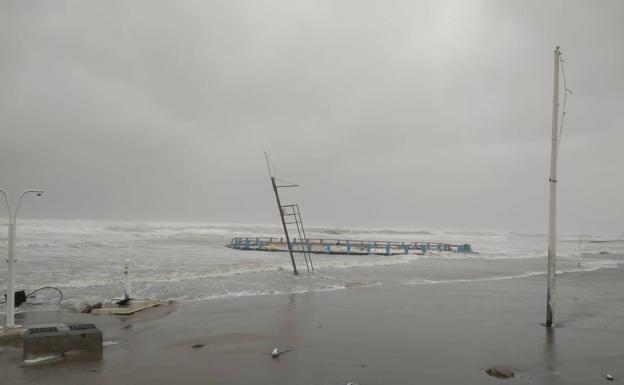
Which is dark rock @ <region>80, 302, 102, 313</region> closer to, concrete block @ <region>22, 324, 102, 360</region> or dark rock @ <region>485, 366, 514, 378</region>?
concrete block @ <region>22, 324, 102, 360</region>

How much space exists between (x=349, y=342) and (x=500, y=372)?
7.91ft

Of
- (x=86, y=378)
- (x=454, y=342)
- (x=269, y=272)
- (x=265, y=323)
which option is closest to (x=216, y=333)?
(x=265, y=323)

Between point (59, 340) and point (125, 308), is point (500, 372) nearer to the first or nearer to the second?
point (59, 340)

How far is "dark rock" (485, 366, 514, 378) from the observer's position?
5457 mm

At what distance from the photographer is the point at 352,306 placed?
1059 centimetres

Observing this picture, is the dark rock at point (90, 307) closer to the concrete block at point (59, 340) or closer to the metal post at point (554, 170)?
the concrete block at point (59, 340)

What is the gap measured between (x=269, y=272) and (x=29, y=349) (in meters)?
13.2

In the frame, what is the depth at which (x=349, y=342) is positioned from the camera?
708cm

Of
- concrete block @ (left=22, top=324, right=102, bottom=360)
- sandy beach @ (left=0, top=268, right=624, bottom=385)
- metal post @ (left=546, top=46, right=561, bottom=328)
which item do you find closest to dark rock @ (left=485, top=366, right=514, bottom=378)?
sandy beach @ (left=0, top=268, right=624, bottom=385)

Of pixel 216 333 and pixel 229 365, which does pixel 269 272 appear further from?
pixel 229 365

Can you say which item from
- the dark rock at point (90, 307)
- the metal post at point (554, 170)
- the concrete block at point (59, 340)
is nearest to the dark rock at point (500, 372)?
the metal post at point (554, 170)

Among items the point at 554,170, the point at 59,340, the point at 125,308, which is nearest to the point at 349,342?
the point at 59,340

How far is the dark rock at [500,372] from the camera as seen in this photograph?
546 cm

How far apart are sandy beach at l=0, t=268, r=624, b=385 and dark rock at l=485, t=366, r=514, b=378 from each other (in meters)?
0.13
